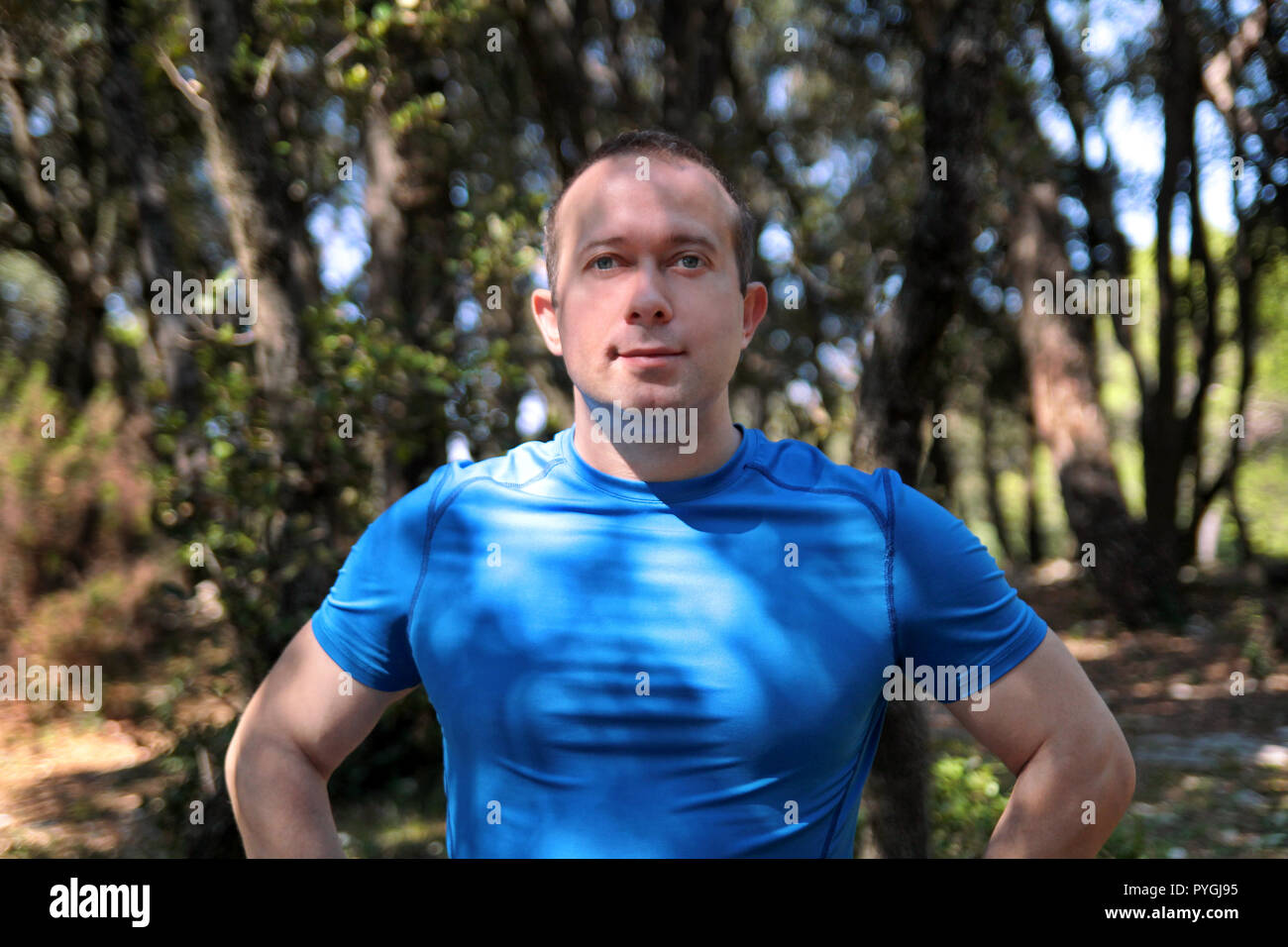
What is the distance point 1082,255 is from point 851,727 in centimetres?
1588

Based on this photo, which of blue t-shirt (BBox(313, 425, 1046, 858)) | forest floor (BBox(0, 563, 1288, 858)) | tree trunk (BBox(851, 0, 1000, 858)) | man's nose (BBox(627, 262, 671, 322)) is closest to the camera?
blue t-shirt (BBox(313, 425, 1046, 858))

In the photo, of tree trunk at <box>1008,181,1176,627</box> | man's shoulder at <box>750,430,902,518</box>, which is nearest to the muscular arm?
man's shoulder at <box>750,430,902,518</box>

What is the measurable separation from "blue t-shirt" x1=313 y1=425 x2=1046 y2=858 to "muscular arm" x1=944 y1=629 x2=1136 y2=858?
54 mm

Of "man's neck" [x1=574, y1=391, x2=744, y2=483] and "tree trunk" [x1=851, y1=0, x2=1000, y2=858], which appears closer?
"man's neck" [x1=574, y1=391, x2=744, y2=483]

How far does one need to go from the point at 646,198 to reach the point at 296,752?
4.12ft

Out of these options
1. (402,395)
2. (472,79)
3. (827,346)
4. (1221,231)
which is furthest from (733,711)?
(1221,231)

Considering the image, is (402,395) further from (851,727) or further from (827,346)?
(827,346)

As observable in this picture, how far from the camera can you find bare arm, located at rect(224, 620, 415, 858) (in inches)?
77.4

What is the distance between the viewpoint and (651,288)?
1929mm

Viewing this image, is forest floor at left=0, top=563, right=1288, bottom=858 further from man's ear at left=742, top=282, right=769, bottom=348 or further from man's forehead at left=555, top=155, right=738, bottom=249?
man's forehead at left=555, top=155, right=738, bottom=249

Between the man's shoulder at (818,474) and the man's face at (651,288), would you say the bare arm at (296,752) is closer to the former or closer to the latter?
the man's face at (651,288)

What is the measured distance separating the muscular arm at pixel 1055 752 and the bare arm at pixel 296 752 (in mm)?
1181

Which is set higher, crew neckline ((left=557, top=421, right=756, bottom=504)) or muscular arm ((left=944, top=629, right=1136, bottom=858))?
crew neckline ((left=557, top=421, right=756, bottom=504))

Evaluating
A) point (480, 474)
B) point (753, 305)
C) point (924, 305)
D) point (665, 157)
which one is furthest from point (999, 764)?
point (665, 157)
